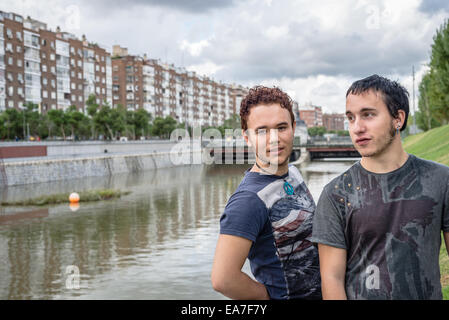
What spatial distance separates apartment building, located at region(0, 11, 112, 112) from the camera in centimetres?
6662

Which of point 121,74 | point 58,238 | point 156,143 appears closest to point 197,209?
point 58,238

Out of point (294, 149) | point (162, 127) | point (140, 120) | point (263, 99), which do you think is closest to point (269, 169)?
point (263, 99)

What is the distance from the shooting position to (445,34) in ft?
102

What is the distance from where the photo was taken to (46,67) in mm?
75125

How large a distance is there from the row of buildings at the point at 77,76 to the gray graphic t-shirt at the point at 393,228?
152 ft

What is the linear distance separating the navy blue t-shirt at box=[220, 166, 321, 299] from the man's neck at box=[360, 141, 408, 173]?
412mm

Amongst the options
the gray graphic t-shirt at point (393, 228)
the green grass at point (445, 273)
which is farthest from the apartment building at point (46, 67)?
the gray graphic t-shirt at point (393, 228)

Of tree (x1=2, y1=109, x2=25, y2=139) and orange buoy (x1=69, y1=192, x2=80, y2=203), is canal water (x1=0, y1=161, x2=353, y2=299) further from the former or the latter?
tree (x1=2, y1=109, x2=25, y2=139)

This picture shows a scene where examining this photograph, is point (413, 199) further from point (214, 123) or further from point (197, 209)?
point (214, 123)

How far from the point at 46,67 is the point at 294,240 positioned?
260 feet

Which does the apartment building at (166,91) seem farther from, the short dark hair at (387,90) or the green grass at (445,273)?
the short dark hair at (387,90)

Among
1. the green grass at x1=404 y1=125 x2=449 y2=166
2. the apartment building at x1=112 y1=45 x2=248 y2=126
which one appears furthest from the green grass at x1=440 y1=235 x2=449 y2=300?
the apartment building at x1=112 y1=45 x2=248 y2=126

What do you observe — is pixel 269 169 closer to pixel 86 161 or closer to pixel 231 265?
pixel 231 265

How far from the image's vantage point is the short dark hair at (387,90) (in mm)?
2189
